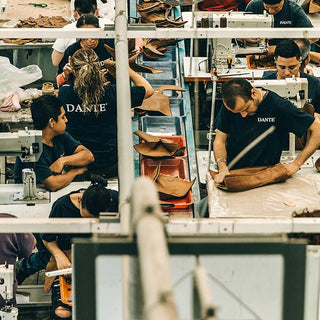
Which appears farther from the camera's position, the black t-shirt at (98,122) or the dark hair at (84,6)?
the dark hair at (84,6)

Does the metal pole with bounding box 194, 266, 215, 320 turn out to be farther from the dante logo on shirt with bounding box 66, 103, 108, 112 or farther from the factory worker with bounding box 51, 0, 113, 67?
the factory worker with bounding box 51, 0, 113, 67

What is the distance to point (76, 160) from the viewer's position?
5680mm

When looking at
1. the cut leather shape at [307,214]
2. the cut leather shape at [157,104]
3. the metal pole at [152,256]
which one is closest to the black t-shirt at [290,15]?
the cut leather shape at [157,104]

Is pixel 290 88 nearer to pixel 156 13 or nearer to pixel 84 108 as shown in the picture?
pixel 84 108

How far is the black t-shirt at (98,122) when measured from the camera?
228 inches

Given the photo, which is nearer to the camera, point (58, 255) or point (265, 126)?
point (58, 255)

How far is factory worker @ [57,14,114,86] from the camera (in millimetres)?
6491

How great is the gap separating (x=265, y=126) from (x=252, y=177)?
0.38 meters

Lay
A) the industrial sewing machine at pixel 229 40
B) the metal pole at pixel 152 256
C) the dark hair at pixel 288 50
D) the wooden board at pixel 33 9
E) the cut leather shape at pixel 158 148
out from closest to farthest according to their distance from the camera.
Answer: the metal pole at pixel 152 256 → the cut leather shape at pixel 158 148 → the dark hair at pixel 288 50 → the industrial sewing machine at pixel 229 40 → the wooden board at pixel 33 9

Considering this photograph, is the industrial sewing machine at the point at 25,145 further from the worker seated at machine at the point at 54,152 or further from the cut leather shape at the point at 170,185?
the cut leather shape at the point at 170,185

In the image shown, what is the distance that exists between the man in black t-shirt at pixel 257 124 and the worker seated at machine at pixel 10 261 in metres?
1.22

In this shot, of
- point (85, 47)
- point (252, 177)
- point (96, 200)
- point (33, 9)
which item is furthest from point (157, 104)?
point (33, 9)

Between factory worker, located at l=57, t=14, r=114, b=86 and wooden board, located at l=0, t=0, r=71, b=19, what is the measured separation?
2.22 m

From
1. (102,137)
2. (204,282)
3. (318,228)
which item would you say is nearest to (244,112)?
(102,137)
